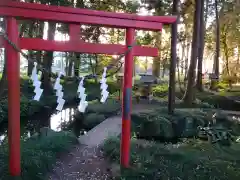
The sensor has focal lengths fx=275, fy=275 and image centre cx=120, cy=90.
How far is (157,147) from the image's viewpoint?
571 centimetres

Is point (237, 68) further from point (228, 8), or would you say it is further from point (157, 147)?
point (157, 147)

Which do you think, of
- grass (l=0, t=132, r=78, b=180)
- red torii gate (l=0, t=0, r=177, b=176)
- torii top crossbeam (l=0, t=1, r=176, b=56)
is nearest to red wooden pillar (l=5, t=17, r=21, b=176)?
red torii gate (l=0, t=0, r=177, b=176)

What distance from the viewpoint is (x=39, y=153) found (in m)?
5.03

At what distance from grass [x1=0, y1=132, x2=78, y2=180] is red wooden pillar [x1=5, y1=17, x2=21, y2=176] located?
0.98ft

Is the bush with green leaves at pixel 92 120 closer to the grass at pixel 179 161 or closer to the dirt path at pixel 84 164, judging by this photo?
the dirt path at pixel 84 164

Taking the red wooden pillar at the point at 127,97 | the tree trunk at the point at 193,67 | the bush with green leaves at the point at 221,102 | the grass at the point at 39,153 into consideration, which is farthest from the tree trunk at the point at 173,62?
the bush with green leaves at the point at 221,102

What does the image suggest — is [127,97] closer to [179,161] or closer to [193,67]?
[179,161]

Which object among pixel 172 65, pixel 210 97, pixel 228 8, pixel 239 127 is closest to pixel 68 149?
pixel 172 65

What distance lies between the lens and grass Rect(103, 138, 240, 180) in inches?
181

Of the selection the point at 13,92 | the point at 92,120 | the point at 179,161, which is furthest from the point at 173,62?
the point at 13,92

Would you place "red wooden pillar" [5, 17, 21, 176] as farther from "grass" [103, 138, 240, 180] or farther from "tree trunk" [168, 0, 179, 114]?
"tree trunk" [168, 0, 179, 114]

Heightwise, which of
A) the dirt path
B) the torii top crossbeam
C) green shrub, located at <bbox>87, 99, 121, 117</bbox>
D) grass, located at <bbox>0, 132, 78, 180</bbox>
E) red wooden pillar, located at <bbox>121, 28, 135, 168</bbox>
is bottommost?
the dirt path

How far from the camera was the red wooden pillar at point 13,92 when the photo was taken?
3957mm

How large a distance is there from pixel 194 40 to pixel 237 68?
45.3 feet
